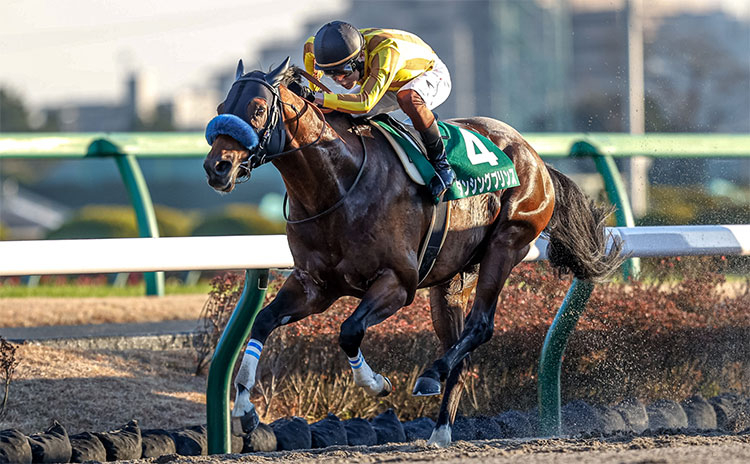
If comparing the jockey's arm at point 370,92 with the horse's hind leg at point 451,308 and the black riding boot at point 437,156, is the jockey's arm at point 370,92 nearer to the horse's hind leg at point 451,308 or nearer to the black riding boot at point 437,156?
the black riding boot at point 437,156

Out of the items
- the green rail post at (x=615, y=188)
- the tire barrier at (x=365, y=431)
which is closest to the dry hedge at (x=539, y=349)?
the tire barrier at (x=365, y=431)

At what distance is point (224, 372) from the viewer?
432cm

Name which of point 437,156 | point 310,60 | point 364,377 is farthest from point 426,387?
point 310,60

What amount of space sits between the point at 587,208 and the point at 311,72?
59.3 inches

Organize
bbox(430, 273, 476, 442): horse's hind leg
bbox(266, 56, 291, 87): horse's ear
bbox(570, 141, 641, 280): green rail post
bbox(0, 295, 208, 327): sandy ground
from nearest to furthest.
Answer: bbox(266, 56, 291, 87): horse's ear
bbox(430, 273, 476, 442): horse's hind leg
bbox(0, 295, 208, 327): sandy ground
bbox(570, 141, 641, 280): green rail post

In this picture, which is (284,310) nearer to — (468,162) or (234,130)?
(234,130)

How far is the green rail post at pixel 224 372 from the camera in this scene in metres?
4.28

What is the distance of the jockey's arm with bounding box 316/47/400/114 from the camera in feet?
13.6

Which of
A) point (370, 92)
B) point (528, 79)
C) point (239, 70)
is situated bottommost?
point (528, 79)

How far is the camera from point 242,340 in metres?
4.30

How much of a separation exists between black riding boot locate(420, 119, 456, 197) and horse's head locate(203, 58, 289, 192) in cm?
65

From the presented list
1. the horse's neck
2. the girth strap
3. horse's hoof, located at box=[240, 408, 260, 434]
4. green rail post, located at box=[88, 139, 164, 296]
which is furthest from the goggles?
green rail post, located at box=[88, 139, 164, 296]

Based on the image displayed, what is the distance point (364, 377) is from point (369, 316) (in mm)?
231

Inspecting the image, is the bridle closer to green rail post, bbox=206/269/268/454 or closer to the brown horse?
the brown horse
